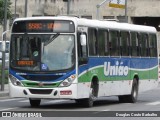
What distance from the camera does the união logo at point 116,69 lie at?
79.2 feet

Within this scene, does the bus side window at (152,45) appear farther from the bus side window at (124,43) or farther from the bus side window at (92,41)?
the bus side window at (92,41)

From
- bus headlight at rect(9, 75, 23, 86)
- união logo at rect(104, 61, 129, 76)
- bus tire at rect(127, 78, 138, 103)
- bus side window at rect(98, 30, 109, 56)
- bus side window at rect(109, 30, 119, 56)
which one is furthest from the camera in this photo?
bus tire at rect(127, 78, 138, 103)

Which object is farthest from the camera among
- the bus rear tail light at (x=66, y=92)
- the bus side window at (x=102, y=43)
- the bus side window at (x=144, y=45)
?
the bus side window at (x=144, y=45)

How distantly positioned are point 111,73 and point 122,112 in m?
3.77

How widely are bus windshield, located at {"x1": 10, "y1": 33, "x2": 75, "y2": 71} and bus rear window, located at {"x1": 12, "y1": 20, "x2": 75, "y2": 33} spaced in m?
0.19

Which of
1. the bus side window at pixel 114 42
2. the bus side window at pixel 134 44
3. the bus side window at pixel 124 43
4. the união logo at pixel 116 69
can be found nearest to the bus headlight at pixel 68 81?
the união logo at pixel 116 69

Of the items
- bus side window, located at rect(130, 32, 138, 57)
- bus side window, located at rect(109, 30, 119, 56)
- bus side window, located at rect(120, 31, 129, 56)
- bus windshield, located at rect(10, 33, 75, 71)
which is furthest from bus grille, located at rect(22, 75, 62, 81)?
bus side window, located at rect(130, 32, 138, 57)

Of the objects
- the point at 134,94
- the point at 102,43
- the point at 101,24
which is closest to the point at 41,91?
the point at 102,43

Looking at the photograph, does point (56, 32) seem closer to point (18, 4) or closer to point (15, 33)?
point (15, 33)

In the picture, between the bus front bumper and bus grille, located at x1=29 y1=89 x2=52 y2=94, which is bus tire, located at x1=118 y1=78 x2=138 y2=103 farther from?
bus grille, located at x1=29 y1=89 x2=52 y2=94

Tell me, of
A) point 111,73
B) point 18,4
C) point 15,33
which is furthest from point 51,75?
point 18,4

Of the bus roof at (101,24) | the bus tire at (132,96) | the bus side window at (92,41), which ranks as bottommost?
the bus tire at (132,96)

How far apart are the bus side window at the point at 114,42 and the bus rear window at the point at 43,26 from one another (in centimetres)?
307

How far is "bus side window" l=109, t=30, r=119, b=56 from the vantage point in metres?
24.5
